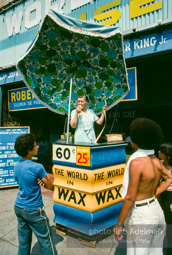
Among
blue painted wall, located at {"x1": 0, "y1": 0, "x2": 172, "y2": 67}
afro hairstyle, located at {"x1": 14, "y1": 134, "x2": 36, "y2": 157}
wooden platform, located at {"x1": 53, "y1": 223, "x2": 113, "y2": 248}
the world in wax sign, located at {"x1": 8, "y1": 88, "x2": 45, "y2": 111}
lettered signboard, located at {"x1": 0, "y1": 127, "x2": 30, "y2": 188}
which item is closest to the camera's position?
afro hairstyle, located at {"x1": 14, "y1": 134, "x2": 36, "y2": 157}

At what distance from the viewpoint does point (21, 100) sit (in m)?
7.29

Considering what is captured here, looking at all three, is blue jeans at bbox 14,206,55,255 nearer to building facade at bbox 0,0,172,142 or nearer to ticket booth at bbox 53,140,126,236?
ticket booth at bbox 53,140,126,236

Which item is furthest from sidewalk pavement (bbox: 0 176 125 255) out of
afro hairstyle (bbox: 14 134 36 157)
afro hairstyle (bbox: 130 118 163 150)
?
afro hairstyle (bbox: 130 118 163 150)

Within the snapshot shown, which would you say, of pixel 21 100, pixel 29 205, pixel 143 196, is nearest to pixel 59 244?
pixel 29 205

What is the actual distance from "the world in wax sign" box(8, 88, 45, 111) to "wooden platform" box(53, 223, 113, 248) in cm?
410

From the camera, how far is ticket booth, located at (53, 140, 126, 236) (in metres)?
3.10

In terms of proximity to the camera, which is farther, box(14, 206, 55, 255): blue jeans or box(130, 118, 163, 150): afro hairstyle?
box(14, 206, 55, 255): blue jeans

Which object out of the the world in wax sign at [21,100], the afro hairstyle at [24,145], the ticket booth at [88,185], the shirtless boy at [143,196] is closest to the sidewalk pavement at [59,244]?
the ticket booth at [88,185]

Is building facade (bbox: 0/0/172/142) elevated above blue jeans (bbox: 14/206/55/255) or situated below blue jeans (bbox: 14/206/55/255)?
above

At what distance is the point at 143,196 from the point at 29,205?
1308 mm

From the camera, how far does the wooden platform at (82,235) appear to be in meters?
3.14

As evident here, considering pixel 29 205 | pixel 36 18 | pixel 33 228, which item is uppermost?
pixel 36 18

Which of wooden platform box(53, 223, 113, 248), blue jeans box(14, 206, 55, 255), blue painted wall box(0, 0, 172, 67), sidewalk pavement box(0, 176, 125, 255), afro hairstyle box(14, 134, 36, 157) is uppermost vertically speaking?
blue painted wall box(0, 0, 172, 67)

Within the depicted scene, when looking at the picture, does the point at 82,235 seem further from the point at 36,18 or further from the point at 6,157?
the point at 36,18
